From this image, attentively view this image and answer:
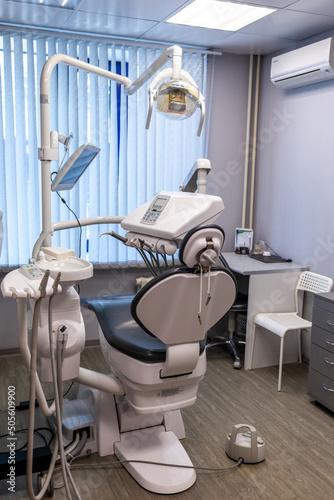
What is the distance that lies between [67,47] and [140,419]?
2.71 meters

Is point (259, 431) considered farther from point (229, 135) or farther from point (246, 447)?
point (229, 135)

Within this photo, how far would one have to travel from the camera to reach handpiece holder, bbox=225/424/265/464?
2.55 metres

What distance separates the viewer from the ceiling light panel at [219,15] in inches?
123

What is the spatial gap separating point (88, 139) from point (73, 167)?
5.12 feet

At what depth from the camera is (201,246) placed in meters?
1.96

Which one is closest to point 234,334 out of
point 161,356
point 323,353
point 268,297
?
point 268,297

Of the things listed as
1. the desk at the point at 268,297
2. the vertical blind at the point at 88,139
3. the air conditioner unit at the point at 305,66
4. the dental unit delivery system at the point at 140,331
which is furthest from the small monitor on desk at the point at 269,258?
the dental unit delivery system at the point at 140,331

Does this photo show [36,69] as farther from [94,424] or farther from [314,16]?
[94,424]

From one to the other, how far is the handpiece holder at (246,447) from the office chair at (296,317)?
86 cm

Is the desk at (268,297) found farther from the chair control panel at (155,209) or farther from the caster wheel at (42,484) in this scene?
the caster wheel at (42,484)

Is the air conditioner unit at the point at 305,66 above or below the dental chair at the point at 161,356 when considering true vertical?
above

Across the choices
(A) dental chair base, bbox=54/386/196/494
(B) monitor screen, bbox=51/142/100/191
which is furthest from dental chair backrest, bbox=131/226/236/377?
(B) monitor screen, bbox=51/142/100/191

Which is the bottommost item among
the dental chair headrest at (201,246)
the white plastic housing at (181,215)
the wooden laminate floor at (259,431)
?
the wooden laminate floor at (259,431)

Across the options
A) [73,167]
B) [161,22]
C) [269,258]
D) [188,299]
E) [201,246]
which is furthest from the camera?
[269,258]
